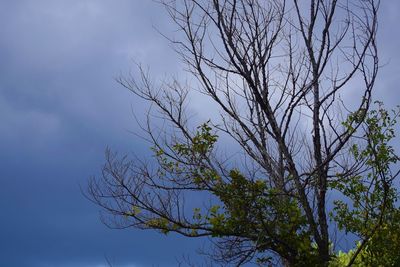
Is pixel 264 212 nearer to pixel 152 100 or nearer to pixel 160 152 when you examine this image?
pixel 160 152

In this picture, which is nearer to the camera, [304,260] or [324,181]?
[304,260]

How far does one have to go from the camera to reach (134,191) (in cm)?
948

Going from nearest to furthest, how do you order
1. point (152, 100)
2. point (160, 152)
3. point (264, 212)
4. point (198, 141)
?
1. point (264, 212)
2. point (198, 141)
3. point (160, 152)
4. point (152, 100)

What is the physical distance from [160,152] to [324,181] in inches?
104

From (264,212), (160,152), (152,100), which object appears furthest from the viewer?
(152,100)

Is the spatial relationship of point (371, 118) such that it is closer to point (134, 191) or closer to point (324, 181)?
point (324, 181)

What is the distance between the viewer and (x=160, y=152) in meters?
9.70

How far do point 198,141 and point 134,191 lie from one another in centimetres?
136

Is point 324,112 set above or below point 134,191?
above

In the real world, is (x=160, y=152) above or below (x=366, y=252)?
above

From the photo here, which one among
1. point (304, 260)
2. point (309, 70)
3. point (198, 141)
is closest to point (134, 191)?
point (198, 141)

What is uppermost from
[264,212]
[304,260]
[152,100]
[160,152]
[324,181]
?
[152,100]

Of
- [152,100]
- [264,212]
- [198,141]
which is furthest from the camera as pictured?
[152,100]

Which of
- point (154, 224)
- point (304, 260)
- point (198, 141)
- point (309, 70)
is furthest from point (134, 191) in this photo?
point (309, 70)
